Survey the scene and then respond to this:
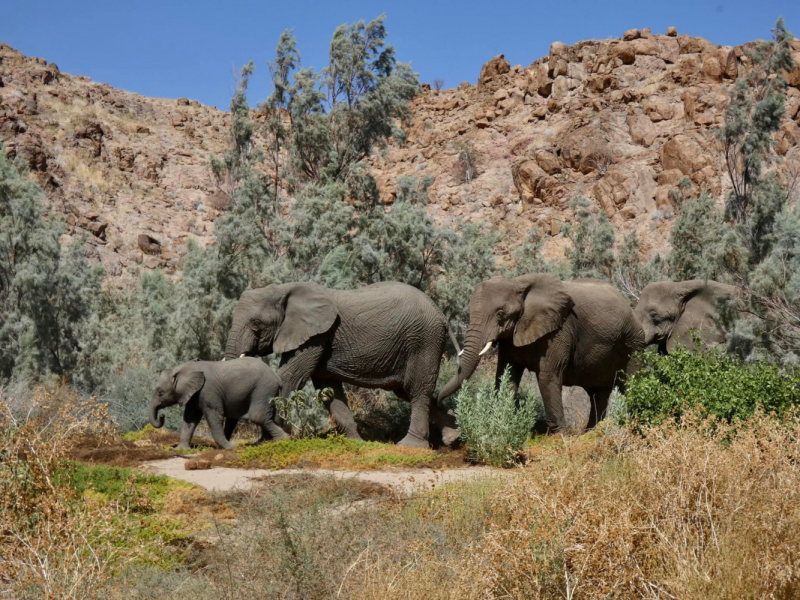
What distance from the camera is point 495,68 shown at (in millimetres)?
55969

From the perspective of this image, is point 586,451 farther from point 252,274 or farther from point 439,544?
point 252,274

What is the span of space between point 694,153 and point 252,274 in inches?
1077

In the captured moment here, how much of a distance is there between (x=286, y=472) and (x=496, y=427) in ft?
8.45

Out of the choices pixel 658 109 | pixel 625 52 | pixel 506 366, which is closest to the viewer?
pixel 506 366

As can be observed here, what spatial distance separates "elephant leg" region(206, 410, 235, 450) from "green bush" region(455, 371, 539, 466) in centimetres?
342

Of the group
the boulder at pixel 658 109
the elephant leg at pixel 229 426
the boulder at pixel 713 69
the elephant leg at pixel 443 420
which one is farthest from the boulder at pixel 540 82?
the elephant leg at pixel 229 426

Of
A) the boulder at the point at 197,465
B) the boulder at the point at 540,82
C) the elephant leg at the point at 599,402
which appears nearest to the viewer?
the boulder at the point at 197,465

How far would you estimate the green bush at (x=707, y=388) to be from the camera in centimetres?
899

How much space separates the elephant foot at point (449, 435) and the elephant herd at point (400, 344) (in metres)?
0.02

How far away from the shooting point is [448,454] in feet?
37.0

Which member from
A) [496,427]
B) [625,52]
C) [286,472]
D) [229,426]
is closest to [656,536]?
[496,427]

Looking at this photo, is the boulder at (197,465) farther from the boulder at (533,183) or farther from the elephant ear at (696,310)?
the boulder at (533,183)

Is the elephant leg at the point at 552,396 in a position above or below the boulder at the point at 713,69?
below

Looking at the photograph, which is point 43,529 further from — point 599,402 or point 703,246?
point 703,246
